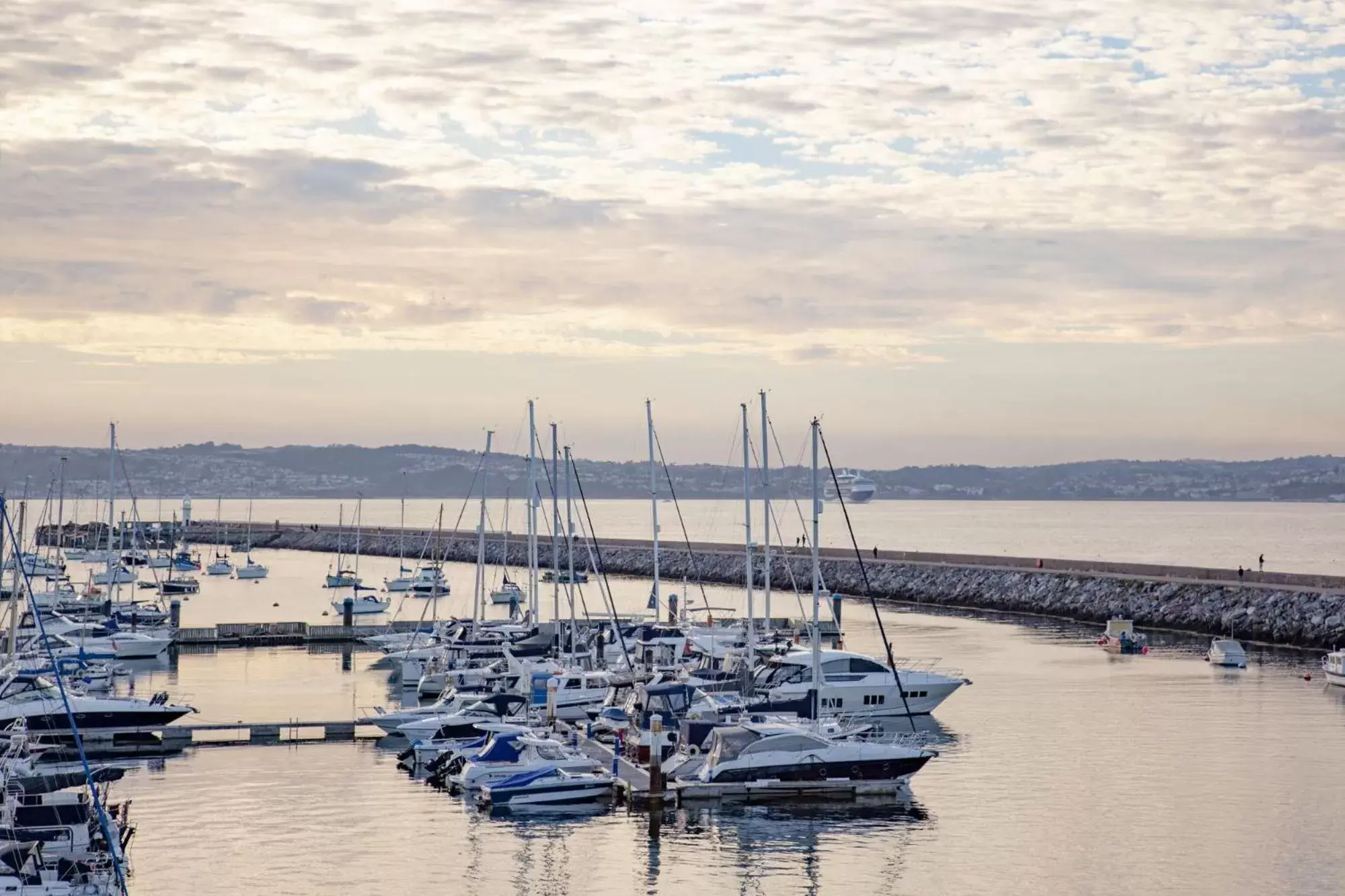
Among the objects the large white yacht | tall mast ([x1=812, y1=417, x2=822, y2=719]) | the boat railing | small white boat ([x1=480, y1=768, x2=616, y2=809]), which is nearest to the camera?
small white boat ([x1=480, y1=768, x2=616, y2=809])

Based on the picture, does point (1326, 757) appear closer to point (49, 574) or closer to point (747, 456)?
point (747, 456)

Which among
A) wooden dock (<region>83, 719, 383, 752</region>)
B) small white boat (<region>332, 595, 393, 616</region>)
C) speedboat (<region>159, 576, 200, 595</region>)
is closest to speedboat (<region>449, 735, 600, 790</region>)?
wooden dock (<region>83, 719, 383, 752</region>)

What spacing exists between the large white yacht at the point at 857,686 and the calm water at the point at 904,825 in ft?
3.58

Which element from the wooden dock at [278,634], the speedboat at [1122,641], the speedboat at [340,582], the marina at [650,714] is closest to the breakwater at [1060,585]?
the marina at [650,714]

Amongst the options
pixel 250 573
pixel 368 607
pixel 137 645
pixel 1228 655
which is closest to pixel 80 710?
pixel 137 645

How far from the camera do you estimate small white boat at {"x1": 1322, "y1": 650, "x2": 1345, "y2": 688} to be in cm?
4719

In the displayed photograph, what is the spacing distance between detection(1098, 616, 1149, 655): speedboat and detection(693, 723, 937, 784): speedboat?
26.8 meters

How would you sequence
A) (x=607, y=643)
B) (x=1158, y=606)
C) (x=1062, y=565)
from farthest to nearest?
(x=1062, y=565), (x=1158, y=606), (x=607, y=643)

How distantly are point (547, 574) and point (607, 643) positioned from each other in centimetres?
5292

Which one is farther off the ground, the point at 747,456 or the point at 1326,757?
the point at 747,456

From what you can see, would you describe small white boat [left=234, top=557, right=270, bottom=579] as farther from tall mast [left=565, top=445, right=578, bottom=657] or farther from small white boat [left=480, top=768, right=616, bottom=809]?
small white boat [left=480, top=768, right=616, bottom=809]

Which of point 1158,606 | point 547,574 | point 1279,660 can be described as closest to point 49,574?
point 547,574

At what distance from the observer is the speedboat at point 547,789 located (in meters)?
31.2

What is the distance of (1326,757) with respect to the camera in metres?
36.6
